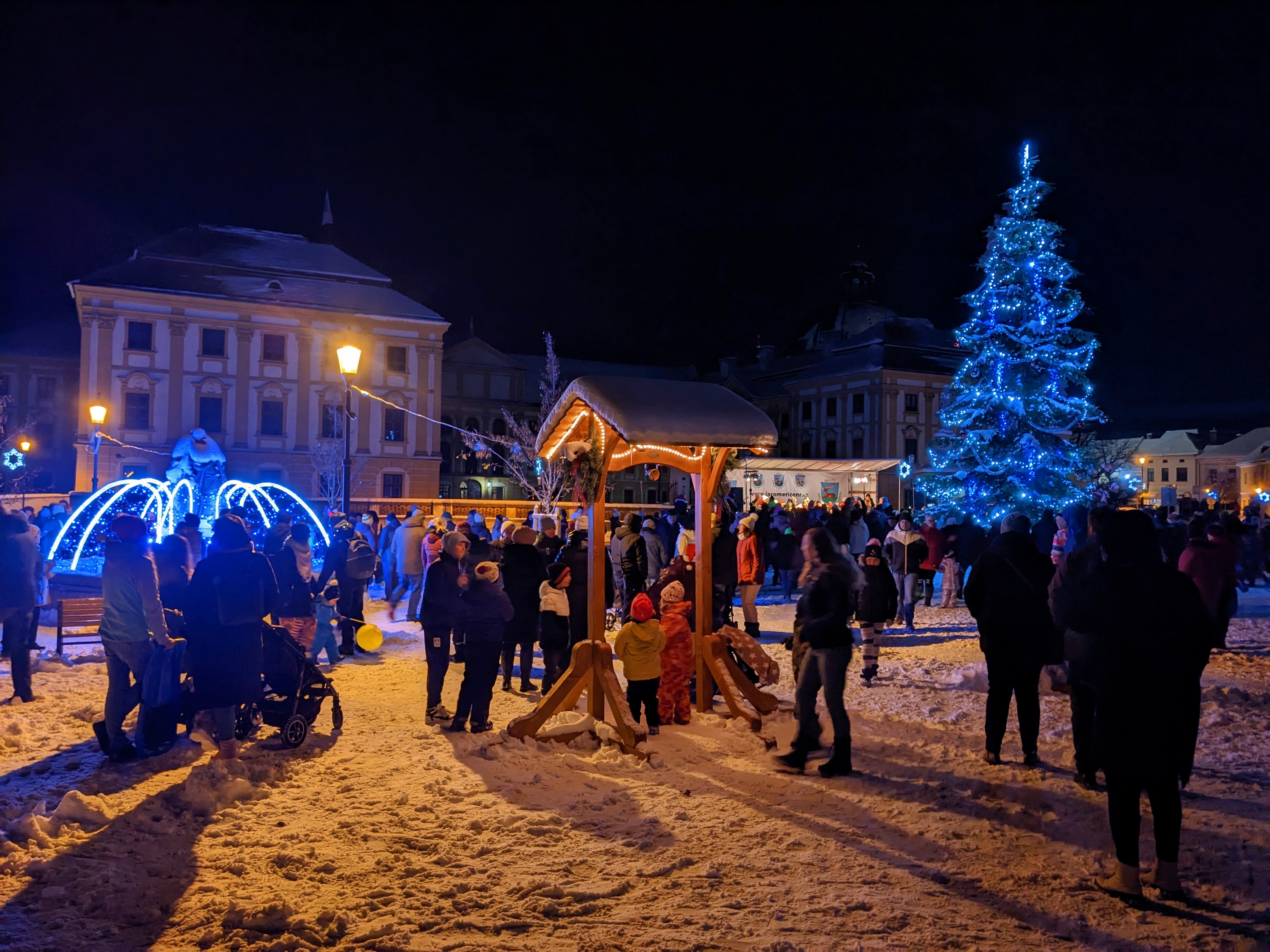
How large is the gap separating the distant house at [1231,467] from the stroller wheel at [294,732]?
86.0 metres

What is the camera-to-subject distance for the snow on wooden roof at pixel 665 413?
7145mm

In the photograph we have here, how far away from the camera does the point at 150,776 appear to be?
5883 mm

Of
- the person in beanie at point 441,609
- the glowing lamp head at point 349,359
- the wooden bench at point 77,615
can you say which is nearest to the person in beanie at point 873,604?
the person in beanie at point 441,609

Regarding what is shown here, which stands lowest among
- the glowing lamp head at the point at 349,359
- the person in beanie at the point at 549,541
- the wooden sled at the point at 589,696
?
the wooden sled at the point at 589,696

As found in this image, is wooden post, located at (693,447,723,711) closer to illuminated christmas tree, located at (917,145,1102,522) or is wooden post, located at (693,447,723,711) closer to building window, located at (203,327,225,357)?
illuminated christmas tree, located at (917,145,1102,522)

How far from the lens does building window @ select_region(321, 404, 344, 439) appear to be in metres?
40.7

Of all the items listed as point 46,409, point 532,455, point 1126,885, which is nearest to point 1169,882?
point 1126,885

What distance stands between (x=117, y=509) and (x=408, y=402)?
26175 millimetres

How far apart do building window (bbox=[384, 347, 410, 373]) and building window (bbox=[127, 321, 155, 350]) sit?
10.0 m

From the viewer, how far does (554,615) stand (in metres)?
8.40

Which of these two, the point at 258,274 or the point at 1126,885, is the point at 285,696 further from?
the point at 258,274

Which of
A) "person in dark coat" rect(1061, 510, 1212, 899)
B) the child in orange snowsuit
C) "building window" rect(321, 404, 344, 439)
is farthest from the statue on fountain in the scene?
"building window" rect(321, 404, 344, 439)

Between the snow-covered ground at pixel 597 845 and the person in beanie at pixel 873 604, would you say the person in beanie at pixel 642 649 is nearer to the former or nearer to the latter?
the snow-covered ground at pixel 597 845

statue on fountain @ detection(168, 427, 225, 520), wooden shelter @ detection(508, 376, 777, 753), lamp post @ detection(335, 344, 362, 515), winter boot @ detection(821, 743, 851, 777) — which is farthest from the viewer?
statue on fountain @ detection(168, 427, 225, 520)
